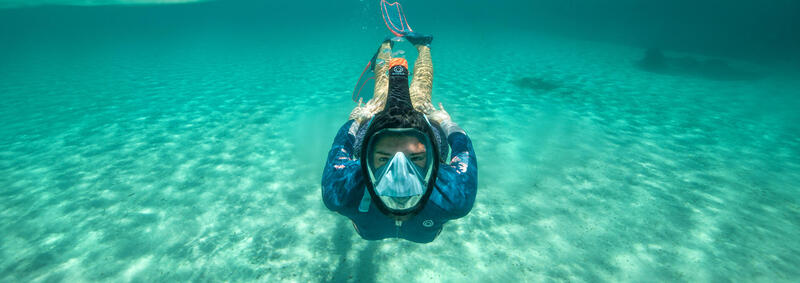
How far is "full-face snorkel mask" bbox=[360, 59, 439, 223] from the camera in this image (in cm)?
157

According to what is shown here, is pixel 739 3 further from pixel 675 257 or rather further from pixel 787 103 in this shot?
pixel 675 257

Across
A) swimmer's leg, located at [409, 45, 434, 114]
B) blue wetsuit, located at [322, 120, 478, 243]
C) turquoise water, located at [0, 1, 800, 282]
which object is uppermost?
swimmer's leg, located at [409, 45, 434, 114]

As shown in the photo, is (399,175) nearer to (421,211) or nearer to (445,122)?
(421,211)

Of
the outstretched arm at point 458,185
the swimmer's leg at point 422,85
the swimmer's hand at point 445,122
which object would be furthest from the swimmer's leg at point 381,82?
the outstretched arm at point 458,185

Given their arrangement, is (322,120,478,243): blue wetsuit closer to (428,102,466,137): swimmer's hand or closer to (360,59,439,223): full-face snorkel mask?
(360,59,439,223): full-face snorkel mask

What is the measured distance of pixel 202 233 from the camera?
3.75 m

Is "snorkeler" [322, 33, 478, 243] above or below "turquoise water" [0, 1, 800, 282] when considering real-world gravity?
above

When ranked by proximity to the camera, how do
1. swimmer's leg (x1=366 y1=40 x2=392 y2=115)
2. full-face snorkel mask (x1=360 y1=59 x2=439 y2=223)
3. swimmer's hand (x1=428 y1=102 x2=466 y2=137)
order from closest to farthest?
full-face snorkel mask (x1=360 y1=59 x2=439 y2=223) → swimmer's hand (x1=428 y1=102 x2=466 y2=137) → swimmer's leg (x1=366 y1=40 x2=392 y2=115)

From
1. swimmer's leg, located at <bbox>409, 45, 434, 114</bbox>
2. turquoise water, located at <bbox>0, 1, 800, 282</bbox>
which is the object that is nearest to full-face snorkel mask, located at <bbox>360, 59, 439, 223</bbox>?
turquoise water, located at <bbox>0, 1, 800, 282</bbox>

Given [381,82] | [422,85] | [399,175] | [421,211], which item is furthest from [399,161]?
[381,82]

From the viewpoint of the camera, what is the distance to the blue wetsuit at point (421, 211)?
2.01 metres

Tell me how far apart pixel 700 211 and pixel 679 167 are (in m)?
1.64

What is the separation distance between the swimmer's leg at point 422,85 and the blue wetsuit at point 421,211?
5.21ft

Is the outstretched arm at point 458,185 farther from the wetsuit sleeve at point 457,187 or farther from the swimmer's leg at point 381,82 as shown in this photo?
the swimmer's leg at point 381,82
